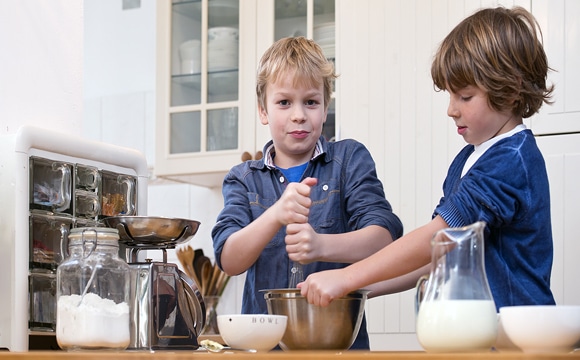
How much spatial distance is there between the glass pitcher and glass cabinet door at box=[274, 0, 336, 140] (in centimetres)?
171

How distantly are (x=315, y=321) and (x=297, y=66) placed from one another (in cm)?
57

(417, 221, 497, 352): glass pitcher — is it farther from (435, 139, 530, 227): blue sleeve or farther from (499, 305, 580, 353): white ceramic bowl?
(435, 139, 530, 227): blue sleeve

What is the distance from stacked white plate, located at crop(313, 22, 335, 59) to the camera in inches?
107

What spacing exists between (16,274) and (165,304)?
24 centimetres

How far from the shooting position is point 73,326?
1.15 meters

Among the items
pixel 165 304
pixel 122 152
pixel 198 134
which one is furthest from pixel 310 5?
pixel 165 304

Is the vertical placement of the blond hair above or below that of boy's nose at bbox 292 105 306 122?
above

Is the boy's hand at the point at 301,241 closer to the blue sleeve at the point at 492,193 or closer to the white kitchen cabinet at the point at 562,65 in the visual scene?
the blue sleeve at the point at 492,193

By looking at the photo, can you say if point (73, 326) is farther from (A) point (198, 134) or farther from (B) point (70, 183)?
(A) point (198, 134)

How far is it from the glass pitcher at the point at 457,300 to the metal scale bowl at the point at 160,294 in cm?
51

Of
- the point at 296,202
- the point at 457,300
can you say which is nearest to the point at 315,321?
the point at 296,202

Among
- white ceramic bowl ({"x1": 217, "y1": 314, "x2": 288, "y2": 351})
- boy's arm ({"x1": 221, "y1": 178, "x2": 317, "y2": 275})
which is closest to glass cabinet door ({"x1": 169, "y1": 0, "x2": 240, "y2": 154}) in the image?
boy's arm ({"x1": 221, "y1": 178, "x2": 317, "y2": 275})

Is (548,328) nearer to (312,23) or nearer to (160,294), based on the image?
(160,294)

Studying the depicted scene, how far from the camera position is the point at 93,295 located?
1190mm
